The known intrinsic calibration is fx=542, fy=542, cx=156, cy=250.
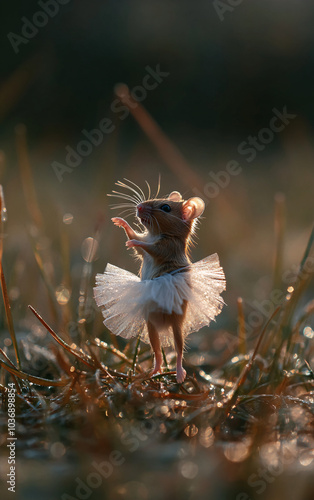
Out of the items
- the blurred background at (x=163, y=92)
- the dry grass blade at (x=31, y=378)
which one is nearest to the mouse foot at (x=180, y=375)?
the dry grass blade at (x=31, y=378)

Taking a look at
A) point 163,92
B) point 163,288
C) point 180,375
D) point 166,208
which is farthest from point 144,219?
point 163,92

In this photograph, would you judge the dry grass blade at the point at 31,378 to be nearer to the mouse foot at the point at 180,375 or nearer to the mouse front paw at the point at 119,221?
the mouse foot at the point at 180,375

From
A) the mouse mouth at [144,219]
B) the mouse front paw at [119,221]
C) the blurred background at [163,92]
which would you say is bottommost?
the mouse mouth at [144,219]

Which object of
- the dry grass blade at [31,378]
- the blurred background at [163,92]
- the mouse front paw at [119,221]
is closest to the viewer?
the dry grass blade at [31,378]

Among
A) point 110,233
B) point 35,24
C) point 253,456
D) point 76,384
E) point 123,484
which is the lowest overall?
point 253,456

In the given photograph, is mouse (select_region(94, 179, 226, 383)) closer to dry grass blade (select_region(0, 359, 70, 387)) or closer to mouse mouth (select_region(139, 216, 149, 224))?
mouse mouth (select_region(139, 216, 149, 224))

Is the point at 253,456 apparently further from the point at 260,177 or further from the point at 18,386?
the point at 260,177

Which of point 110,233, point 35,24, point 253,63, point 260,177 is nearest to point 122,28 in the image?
point 35,24
